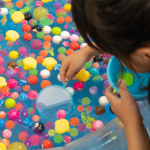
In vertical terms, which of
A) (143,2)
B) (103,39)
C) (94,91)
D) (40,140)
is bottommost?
(40,140)

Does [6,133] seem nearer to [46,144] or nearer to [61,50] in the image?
[46,144]

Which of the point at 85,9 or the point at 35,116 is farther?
the point at 35,116

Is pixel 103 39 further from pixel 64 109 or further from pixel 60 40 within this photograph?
pixel 60 40

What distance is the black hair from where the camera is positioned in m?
0.39

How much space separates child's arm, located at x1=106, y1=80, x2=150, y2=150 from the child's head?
0.22 meters

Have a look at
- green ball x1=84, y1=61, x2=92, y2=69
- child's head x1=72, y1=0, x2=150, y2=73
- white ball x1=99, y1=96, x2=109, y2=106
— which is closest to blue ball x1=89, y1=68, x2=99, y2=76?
green ball x1=84, y1=61, x2=92, y2=69

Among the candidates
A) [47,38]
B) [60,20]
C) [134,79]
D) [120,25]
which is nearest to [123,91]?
[134,79]

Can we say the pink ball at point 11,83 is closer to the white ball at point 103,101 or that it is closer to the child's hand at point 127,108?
the white ball at point 103,101

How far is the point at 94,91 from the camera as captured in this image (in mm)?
1051

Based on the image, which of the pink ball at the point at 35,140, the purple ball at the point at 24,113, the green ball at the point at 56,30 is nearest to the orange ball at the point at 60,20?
the green ball at the point at 56,30

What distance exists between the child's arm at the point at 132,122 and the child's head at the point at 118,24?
8.6 inches

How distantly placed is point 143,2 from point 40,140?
75 cm

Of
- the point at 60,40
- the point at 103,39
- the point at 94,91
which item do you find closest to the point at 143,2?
the point at 103,39

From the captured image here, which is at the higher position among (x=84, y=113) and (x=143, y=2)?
(x=143, y=2)
